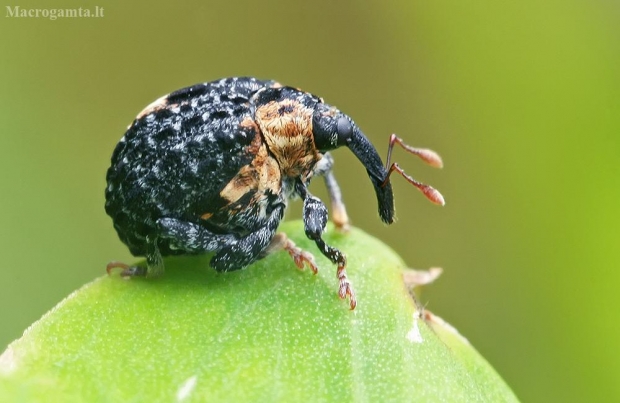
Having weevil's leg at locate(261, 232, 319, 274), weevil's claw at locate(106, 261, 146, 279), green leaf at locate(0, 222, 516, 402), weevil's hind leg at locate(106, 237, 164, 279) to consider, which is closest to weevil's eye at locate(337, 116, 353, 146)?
weevil's leg at locate(261, 232, 319, 274)

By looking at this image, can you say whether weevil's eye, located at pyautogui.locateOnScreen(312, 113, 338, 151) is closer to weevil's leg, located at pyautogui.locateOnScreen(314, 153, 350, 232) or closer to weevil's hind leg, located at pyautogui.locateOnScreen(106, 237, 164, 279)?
weevil's leg, located at pyautogui.locateOnScreen(314, 153, 350, 232)

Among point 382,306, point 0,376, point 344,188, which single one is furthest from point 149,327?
point 344,188

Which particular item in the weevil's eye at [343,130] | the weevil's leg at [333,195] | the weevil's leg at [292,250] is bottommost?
the weevil's leg at [292,250]

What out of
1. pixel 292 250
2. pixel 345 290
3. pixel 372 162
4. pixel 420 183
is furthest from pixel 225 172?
pixel 420 183

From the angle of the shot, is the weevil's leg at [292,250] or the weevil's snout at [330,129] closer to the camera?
the weevil's leg at [292,250]

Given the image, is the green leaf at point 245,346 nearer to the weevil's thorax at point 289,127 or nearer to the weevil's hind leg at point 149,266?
the weevil's hind leg at point 149,266

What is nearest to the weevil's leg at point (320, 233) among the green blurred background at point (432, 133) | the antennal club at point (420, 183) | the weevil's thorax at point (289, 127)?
the weevil's thorax at point (289, 127)
